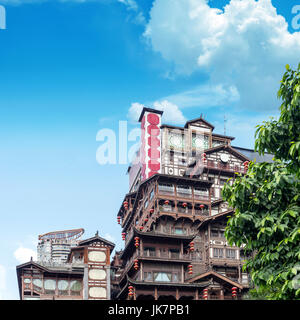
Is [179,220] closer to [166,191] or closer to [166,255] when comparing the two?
[166,191]

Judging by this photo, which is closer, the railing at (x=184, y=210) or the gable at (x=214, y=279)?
the gable at (x=214, y=279)

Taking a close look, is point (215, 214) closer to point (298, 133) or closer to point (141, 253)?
point (141, 253)

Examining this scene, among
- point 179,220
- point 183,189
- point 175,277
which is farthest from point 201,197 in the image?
point 175,277

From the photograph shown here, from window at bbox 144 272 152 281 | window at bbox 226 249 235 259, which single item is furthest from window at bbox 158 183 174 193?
window at bbox 144 272 152 281

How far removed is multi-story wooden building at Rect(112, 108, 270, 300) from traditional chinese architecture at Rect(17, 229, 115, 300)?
2.33m

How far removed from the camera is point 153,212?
5381 centimetres

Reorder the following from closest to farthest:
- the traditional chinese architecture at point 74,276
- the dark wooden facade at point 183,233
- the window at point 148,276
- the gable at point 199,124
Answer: the window at point 148,276 → the dark wooden facade at point 183,233 → the traditional chinese architecture at point 74,276 → the gable at point 199,124

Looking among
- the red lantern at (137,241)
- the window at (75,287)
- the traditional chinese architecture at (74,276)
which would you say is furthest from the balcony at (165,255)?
the window at (75,287)

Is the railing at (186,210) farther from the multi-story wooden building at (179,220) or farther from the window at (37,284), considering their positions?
the window at (37,284)

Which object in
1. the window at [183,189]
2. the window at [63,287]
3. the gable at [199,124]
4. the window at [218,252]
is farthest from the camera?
the gable at [199,124]

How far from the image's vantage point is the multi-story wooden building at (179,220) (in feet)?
151

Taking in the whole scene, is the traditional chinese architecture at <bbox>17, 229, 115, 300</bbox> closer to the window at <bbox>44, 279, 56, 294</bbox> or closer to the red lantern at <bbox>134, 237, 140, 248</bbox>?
the window at <bbox>44, 279, 56, 294</bbox>

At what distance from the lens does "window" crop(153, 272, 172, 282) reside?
4591cm

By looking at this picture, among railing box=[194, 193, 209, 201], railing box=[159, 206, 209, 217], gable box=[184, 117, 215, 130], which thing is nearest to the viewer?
railing box=[159, 206, 209, 217]
